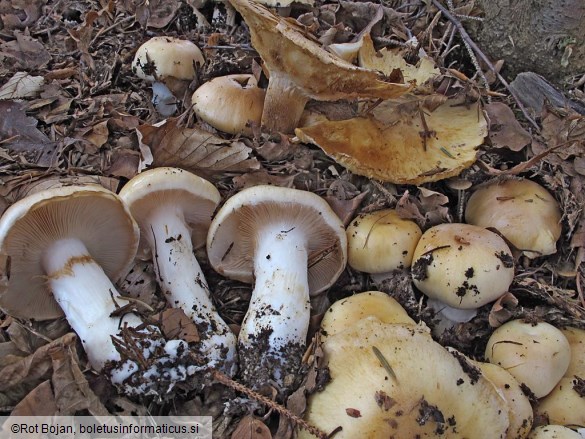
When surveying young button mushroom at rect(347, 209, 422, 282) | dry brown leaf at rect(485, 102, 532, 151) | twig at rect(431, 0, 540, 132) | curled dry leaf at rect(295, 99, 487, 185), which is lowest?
young button mushroom at rect(347, 209, 422, 282)

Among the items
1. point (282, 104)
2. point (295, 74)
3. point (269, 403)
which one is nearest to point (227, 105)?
point (282, 104)

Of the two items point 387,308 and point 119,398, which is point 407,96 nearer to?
point 387,308

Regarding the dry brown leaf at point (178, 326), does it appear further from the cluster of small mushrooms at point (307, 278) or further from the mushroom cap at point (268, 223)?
the mushroom cap at point (268, 223)

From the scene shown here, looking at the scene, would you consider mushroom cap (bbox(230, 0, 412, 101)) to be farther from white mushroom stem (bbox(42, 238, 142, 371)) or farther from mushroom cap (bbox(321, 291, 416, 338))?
white mushroom stem (bbox(42, 238, 142, 371))

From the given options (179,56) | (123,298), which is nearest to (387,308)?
(123,298)

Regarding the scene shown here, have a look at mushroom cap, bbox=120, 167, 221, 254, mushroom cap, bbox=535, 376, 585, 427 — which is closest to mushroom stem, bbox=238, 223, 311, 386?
mushroom cap, bbox=120, 167, 221, 254

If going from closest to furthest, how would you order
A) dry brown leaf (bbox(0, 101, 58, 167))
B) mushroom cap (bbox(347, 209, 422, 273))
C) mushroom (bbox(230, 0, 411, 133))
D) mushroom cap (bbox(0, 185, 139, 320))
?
mushroom cap (bbox(0, 185, 139, 320))
mushroom (bbox(230, 0, 411, 133))
mushroom cap (bbox(347, 209, 422, 273))
dry brown leaf (bbox(0, 101, 58, 167))

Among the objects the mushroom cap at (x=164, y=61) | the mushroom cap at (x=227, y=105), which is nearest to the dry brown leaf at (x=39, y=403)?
the mushroom cap at (x=227, y=105)
